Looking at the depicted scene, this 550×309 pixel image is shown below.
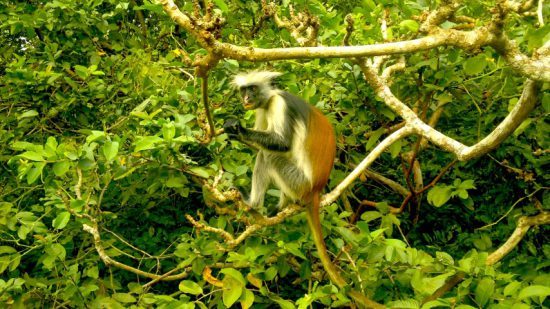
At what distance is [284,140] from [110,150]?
1481 millimetres

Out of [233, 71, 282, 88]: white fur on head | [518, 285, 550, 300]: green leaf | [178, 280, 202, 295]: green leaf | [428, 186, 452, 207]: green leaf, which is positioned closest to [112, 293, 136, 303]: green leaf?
[178, 280, 202, 295]: green leaf

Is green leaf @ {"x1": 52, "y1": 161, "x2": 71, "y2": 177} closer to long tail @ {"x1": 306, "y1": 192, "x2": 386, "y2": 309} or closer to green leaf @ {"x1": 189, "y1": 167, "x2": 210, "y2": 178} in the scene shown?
green leaf @ {"x1": 189, "y1": 167, "x2": 210, "y2": 178}

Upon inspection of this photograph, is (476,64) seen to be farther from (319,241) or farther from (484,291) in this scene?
(319,241)

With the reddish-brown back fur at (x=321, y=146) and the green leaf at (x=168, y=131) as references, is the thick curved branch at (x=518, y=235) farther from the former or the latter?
the green leaf at (x=168, y=131)

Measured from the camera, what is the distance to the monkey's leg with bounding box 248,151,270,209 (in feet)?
13.9

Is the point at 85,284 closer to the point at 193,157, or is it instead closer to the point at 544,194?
the point at 193,157

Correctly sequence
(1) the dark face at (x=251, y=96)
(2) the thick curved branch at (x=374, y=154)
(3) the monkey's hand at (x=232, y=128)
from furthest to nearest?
(1) the dark face at (x=251, y=96)
(3) the monkey's hand at (x=232, y=128)
(2) the thick curved branch at (x=374, y=154)

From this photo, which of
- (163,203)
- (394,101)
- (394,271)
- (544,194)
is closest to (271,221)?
(394,271)

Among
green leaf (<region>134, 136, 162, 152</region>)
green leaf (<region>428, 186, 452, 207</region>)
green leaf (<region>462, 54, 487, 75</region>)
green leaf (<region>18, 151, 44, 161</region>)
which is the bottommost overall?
green leaf (<region>428, 186, 452, 207</region>)

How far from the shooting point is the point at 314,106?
4.09m

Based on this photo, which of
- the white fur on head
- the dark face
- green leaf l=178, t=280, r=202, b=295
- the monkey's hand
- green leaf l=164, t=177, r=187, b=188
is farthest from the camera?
the white fur on head

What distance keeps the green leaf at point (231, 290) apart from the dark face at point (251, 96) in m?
1.48

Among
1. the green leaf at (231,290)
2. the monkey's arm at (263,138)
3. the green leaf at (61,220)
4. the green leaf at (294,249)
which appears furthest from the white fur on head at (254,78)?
the green leaf at (231,290)

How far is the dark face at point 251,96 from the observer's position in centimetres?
401
